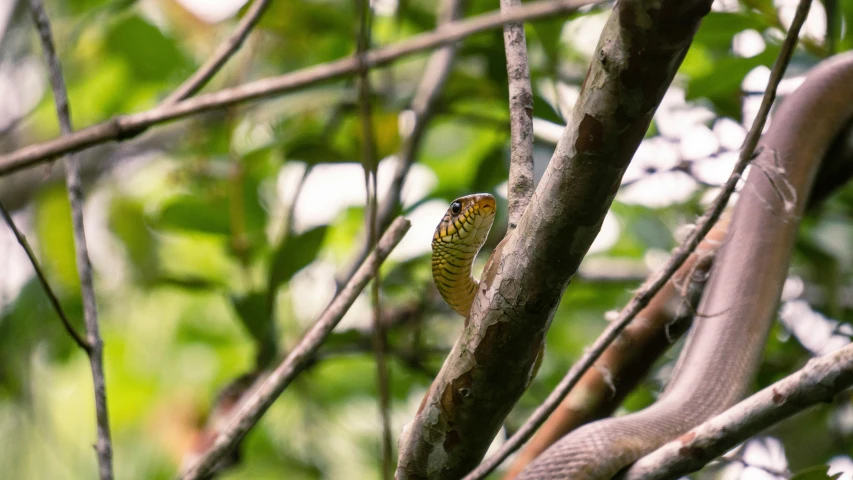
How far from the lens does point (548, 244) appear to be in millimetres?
1229

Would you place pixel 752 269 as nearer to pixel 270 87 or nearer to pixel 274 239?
pixel 270 87

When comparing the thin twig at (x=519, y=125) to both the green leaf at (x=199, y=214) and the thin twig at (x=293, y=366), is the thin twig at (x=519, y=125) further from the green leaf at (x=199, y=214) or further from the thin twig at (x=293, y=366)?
the green leaf at (x=199, y=214)

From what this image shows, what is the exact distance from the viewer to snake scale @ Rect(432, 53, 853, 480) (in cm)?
191

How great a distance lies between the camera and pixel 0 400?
3.58 metres

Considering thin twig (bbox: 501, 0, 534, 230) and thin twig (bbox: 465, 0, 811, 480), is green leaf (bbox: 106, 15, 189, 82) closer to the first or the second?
thin twig (bbox: 501, 0, 534, 230)

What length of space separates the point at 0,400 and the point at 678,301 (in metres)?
2.96

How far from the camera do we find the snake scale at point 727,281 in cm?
191

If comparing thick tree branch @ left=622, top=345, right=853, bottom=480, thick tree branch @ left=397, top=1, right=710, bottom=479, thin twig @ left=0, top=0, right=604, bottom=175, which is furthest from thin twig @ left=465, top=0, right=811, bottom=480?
thin twig @ left=0, top=0, right=604, bottom=175

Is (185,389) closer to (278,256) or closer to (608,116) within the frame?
(278,256)

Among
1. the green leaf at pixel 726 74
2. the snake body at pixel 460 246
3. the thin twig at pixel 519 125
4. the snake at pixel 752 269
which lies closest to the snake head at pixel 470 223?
the snake body at pixel 460 246

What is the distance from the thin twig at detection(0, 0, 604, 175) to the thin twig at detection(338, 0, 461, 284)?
177 centimetres

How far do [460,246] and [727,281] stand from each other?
100cm

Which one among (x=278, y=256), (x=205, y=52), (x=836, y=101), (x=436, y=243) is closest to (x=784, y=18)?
(x=836, y=101)

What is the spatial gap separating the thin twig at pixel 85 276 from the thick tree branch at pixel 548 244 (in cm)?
58
